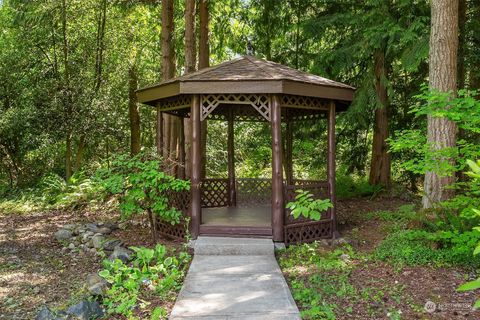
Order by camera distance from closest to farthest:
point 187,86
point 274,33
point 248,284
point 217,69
Answer: 1. point 248,284
2. point 187,86
3. point 217,69
4. point 274,33

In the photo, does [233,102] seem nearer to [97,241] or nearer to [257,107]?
[257,107]

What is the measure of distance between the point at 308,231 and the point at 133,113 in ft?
31.9

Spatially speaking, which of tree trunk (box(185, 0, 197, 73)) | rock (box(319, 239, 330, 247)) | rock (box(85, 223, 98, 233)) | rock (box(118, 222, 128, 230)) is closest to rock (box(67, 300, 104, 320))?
rock (box(319, 239, 330, 247))

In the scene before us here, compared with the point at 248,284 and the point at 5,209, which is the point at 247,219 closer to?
the point at 248,284

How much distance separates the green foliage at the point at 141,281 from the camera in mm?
4211

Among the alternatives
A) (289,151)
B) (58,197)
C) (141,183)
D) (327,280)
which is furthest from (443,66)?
(58,197)

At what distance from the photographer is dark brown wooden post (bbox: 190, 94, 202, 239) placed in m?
6.73

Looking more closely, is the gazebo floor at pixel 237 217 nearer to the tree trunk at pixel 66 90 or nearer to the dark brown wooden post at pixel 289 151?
the dark brown wooden post at pixel 289 151

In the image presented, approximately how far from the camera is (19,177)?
1460cm

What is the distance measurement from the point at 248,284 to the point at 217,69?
385 cm

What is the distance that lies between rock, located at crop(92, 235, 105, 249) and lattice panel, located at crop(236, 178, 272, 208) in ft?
11.8

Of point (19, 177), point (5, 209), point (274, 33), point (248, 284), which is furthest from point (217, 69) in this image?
point (19, 177)

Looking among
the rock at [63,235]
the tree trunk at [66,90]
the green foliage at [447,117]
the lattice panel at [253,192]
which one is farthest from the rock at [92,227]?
the green foliage at [447,117]

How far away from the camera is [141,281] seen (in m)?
4.80
